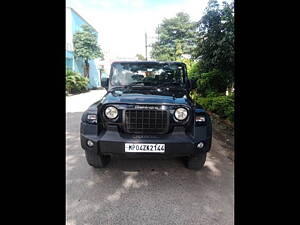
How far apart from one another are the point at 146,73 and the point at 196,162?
1940 mm

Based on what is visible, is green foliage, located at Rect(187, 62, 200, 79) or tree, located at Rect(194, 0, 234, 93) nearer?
tree, located at Rect(194, 0, 234, 93)

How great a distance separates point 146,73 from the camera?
427 centimetres

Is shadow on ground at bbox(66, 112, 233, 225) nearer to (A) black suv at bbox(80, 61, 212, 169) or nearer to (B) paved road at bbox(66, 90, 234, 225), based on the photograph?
(B) paved road at bbox(66, 90, 234, 225)

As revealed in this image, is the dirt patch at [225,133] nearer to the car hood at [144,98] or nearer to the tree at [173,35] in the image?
the car hood at [144,98]

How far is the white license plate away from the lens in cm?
289

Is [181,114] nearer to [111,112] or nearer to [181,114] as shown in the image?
[181,114]

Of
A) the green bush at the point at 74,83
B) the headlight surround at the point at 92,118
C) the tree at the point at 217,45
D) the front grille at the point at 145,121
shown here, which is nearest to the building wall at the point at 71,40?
the green bush at the point at 74,83

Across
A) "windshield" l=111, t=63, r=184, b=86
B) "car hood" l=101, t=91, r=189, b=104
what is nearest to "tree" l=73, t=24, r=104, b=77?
"windshield" l=111, t=63, r=184, b=86

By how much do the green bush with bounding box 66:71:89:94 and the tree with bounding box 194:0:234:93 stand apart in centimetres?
1210

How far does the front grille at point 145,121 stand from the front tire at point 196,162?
0.76 metres
